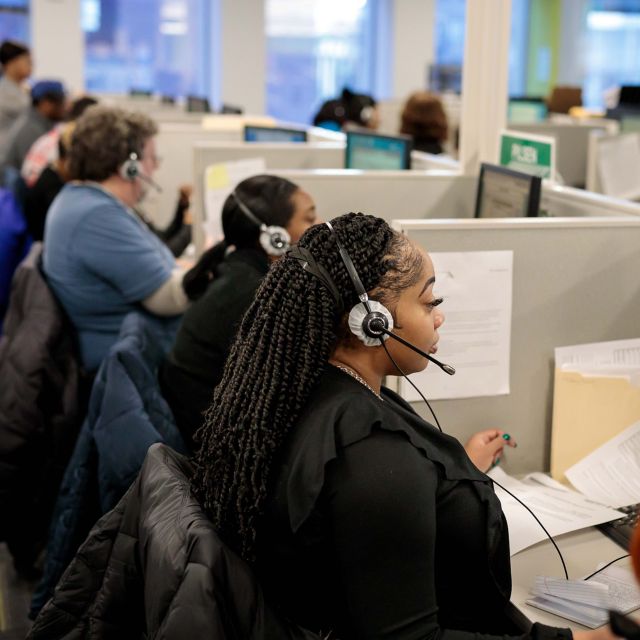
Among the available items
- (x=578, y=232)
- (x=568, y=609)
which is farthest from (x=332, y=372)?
(x=578, y=232)

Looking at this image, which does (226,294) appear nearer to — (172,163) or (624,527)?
(624,527)

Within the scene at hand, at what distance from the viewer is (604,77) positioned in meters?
12.0

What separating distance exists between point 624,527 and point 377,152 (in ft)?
5.46

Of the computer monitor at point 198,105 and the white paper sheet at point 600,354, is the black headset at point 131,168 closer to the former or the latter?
the white paper sheet at point 600,354

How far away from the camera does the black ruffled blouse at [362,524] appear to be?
43.4 inches

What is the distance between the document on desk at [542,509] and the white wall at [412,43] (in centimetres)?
908

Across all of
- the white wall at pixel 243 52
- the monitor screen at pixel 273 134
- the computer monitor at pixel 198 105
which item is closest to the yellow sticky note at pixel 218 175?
the monitor screen at pixel 273 134

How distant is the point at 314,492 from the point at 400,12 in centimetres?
991

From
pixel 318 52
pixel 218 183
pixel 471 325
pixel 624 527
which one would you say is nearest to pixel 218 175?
pixel 218 183

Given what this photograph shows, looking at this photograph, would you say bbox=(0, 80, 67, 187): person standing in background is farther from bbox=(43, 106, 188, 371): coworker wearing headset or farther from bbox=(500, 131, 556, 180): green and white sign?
bbox=(500, 131, 556, 180): green and white sign

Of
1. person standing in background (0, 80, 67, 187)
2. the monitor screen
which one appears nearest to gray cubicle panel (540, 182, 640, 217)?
the monitor screen

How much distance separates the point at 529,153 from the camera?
2.30 m

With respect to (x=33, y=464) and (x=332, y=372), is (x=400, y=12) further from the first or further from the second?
(x=332, y=372)

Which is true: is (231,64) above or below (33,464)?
above
